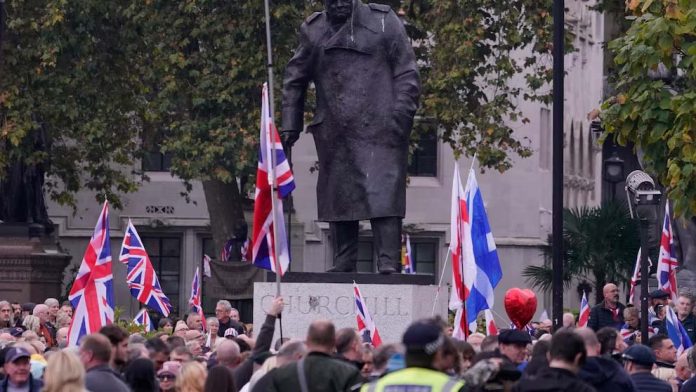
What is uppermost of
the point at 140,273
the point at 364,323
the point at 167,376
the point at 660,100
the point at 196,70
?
the point at 196,70

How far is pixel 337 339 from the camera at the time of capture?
535 inches

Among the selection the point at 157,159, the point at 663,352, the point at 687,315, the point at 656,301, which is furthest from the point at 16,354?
the point at 157,159

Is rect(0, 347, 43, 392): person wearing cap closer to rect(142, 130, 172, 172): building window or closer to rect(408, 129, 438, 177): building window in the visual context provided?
rect(142, 130, 172, 172): building window

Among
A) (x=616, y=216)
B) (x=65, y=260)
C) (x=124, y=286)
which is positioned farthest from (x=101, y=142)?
(x=124, y=286)

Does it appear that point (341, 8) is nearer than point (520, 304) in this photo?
No

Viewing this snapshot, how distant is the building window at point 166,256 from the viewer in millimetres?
50000

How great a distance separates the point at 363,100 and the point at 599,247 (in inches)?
780

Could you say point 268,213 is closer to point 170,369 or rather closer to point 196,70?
point 170,369

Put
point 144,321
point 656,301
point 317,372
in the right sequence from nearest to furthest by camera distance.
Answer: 1. point 317,372
2. point 656,301
3. point 144,321

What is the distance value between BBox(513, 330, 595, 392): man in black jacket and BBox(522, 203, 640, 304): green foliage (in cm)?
2528

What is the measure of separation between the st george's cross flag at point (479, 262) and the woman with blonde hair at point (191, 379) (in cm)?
644

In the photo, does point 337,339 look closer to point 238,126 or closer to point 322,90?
point 322,90

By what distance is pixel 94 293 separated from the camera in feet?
68.0

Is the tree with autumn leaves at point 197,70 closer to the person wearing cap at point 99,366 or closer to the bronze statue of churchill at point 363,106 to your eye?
the bronze statue of churchill at point 363,106
